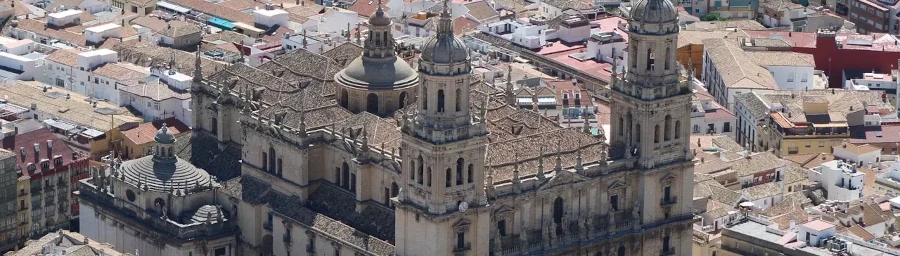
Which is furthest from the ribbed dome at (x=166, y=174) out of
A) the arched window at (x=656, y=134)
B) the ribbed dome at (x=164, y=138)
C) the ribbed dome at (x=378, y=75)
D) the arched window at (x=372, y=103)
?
the arched window at (x=656, y=134)

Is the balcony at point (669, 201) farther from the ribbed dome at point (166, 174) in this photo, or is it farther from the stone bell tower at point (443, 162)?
the ribbed dome at point (166, 174)

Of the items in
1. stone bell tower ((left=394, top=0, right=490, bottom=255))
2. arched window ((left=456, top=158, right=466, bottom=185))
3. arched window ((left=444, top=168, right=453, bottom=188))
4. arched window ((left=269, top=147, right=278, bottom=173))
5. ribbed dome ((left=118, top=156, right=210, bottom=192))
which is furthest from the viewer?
ribbed dome ((left=118, top=156, right=210, bottom=192))

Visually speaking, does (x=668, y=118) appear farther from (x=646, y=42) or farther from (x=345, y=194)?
(x=345, y=194)

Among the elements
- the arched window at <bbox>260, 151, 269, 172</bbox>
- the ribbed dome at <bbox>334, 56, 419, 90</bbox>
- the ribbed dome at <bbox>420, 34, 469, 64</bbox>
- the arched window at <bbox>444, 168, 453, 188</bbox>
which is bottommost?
the arched window at <bbox>260, 151, 269, 172</bbox>

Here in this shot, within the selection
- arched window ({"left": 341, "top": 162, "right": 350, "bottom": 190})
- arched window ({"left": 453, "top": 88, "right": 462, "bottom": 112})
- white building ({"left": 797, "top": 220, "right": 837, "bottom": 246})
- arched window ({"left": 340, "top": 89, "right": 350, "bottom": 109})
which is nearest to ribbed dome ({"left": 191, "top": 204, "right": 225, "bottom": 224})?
arched window ({"left": 341, "top": 162, "right": 350, "bottom": 190})

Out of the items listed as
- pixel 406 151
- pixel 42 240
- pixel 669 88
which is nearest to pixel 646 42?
pixel 669 88

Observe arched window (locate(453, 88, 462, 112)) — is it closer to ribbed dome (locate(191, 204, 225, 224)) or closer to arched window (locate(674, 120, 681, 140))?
arched window (locate(674, 120, 681, 140))

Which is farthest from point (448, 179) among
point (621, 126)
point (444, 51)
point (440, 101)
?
point (621, 126)
